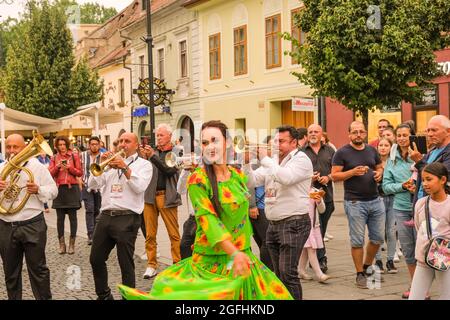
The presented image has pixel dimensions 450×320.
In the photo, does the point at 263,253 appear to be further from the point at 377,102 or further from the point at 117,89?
the point at 117,89

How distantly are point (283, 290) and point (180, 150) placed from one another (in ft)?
15.3

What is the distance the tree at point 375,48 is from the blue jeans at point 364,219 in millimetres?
8608

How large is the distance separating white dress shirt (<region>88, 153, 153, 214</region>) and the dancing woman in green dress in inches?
101

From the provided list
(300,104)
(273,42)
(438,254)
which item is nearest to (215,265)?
(438,254)

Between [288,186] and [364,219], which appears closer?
[288,186]

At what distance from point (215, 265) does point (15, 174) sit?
9.74 ft

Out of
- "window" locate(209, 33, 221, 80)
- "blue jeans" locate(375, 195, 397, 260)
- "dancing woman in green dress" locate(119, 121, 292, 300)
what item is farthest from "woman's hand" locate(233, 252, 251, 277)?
"window" locate(209, 33, 221, 80)

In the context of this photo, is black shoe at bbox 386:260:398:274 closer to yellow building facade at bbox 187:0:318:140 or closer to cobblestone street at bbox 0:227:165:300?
cobblestone street at bbox 0:227:165:300

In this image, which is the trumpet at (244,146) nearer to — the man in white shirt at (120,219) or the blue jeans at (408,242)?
the man in white shirt at (120,219)

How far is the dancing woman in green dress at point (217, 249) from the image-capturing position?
4.32m

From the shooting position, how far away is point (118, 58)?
140ft

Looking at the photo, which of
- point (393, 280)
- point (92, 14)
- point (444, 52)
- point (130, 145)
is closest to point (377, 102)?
point (444, 52)

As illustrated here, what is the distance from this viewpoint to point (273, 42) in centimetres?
2573

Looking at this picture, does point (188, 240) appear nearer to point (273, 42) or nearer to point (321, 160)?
point (321, 160)
